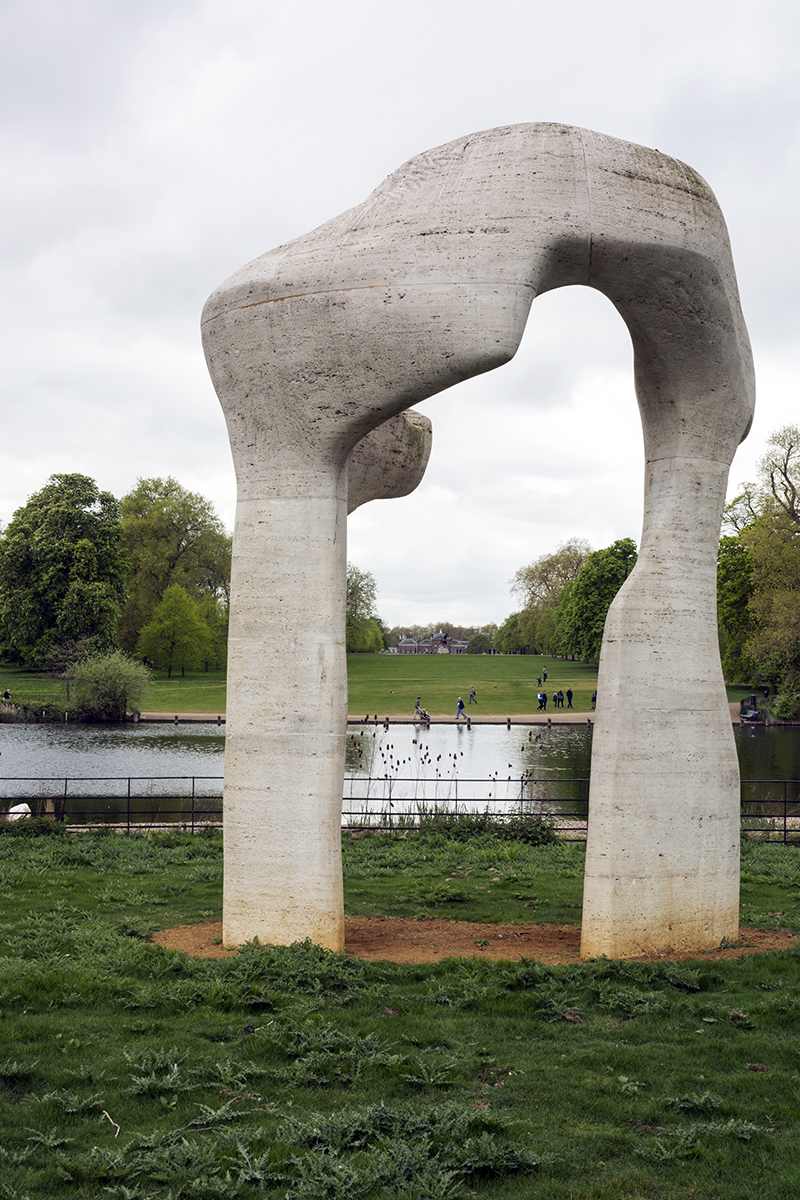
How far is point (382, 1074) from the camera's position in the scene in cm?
580

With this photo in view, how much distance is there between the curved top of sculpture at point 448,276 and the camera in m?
8.44

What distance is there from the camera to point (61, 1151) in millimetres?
4684

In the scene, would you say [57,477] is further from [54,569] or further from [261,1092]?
[261,1092]

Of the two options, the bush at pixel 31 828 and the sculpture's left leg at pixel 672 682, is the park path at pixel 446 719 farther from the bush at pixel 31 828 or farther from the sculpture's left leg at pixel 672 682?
the sculpture's left leg at pixel 672 682

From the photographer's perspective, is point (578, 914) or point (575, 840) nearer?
point (578, 914)

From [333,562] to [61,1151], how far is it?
5.31m

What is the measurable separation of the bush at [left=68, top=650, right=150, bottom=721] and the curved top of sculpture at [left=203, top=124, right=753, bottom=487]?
33434 mm

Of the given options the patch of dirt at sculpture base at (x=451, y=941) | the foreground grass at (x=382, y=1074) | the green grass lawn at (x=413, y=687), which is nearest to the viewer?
the foreground grass at (x=382, y=1074)

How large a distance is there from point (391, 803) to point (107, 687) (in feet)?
81.2

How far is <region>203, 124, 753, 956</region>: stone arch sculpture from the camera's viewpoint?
8508 mm

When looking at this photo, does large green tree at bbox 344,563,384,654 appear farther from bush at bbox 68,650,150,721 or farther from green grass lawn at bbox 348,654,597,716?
bush at bbox 68,650,150,721

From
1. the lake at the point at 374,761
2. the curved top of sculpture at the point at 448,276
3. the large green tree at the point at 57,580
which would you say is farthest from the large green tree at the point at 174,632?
the curved top of sculpture at the point at 448,276

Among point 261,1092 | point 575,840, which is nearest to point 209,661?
point 575,840

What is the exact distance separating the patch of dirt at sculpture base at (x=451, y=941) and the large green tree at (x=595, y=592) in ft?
166
